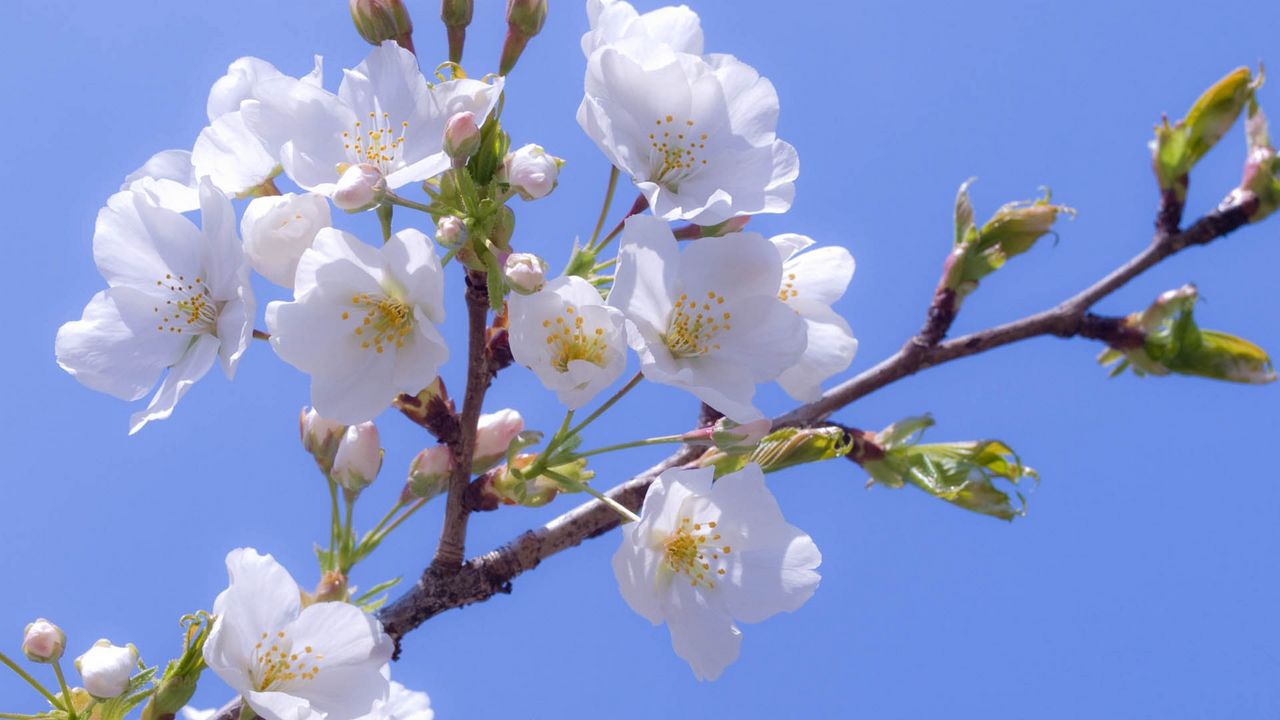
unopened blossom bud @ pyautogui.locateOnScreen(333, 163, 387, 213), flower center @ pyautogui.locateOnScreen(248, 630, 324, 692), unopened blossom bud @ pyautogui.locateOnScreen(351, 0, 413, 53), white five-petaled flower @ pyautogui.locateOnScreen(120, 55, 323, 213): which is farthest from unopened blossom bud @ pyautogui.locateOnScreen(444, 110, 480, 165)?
flower center @ pyautogui.locateOnScreen(248, 630, 324, 692)

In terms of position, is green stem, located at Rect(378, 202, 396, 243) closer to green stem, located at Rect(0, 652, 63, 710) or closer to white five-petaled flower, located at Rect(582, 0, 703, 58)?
white five-petaled flower, located at Rect(582, 0, 703, 58)

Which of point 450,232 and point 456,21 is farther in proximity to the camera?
point 456,21

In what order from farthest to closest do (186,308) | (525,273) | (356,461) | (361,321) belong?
(356,461) < (186,308) < (361,321) < (525,273)

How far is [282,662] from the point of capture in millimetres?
1737

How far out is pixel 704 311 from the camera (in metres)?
1.73

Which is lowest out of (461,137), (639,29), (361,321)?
(361,321)

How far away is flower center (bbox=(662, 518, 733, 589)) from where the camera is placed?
1.83m

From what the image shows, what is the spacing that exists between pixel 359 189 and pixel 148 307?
0.56 m

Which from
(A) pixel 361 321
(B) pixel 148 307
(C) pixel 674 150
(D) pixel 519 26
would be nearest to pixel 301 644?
(A) pixel 361 321

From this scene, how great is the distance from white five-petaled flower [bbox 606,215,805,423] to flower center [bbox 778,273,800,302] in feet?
0.78

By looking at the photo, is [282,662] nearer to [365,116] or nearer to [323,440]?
[323,440]

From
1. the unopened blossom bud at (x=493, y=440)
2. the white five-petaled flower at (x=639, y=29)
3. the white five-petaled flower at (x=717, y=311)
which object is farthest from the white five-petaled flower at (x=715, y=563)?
the white five-petaled flower at (x=639, y=29)

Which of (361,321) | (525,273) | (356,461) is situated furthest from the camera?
(356,461)

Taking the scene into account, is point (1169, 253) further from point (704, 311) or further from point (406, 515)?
point (406, 515)
